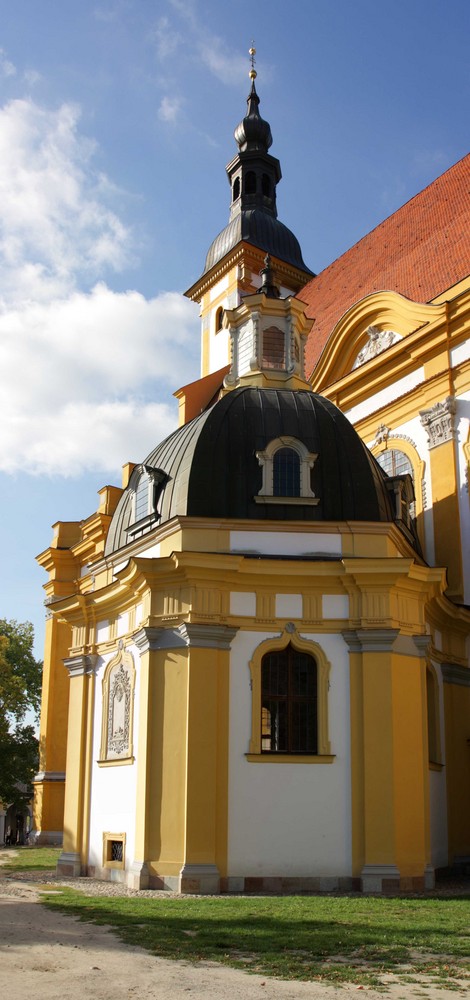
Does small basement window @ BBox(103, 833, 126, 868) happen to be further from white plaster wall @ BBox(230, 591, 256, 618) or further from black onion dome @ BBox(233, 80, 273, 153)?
black onion dome @ BBox(233, 80, 273, 153)

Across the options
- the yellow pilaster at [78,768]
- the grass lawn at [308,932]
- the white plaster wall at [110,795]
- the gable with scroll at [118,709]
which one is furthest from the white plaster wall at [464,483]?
the grass lawn at [308,932]

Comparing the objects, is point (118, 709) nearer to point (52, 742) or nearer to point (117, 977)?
point (117, 977)

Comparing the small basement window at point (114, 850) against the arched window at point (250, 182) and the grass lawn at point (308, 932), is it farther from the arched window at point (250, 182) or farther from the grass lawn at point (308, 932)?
the arched window at point (250, 182)

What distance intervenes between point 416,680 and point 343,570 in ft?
6.46

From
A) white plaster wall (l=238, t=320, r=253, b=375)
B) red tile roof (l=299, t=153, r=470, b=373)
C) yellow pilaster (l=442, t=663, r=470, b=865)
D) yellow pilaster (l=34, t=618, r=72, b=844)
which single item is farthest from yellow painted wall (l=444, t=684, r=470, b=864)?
yellow pilaster (l=34, t=618, r=72, b=844)

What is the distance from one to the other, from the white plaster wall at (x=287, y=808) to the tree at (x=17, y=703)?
19953 mm

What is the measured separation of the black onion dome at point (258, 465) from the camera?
15.9m

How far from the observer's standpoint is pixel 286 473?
16.2m

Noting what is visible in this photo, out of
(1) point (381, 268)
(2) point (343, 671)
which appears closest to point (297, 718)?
(2) point (343, 671)

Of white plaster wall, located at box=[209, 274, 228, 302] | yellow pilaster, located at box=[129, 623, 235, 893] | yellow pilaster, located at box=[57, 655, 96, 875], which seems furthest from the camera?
white plaster wall, located at box=[209, 274, 228, 302]

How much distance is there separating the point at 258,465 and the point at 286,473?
17.8 inches

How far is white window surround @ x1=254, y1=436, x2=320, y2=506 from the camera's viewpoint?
15.8m

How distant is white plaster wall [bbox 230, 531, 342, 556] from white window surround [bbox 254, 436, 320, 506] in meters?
0.55

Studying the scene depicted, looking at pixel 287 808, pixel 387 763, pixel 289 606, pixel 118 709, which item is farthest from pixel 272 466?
pixel 287 808
